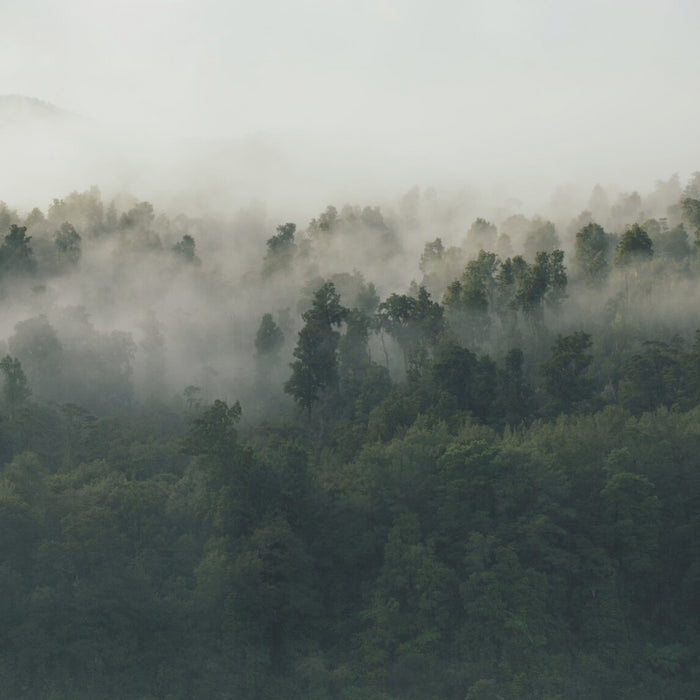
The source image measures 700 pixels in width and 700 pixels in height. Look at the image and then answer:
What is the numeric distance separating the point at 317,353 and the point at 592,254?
30257 millimetres

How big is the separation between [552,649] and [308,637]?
1235 cm

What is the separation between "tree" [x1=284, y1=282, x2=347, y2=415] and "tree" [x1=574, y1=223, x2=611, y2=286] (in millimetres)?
24069

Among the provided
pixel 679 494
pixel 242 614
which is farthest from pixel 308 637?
pixel 679 494

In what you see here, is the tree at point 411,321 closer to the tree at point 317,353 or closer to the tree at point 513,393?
the tree at point 317,353

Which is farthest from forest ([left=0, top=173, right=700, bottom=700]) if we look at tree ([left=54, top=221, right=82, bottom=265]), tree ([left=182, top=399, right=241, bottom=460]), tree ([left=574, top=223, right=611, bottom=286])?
tree ([left=54, top=221, right=82, bottom=265])

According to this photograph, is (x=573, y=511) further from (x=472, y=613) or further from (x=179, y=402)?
(x=179, y=402)

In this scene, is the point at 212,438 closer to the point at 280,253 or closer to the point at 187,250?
the point at 280,253

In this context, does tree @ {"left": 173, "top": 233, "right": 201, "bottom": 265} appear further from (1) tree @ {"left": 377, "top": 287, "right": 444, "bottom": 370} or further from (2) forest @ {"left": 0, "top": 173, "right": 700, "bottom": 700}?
(1) tree @ {"left": 377, "top": 287, "right": 444, "bottom": 370}

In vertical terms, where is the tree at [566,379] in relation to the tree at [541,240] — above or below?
below

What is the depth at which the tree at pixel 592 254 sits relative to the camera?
3605 inches

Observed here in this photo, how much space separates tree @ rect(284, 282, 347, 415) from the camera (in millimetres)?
81625

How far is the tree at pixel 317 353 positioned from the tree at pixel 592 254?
2407 cm

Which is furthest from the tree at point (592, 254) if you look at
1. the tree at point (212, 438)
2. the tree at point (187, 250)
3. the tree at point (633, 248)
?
the tree at point (212, 438)

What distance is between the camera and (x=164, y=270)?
114 m
